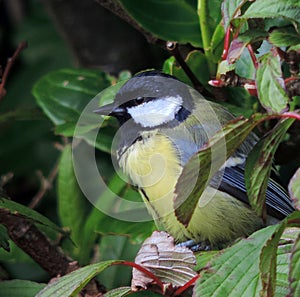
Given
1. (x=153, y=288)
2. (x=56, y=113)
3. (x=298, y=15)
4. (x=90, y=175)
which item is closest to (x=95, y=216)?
(x=90, y=175)

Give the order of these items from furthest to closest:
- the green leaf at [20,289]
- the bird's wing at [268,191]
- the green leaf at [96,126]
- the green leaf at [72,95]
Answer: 1. the green leaf at [72,95]
2. the green leaf at [96,126]
3. the bird's wing at [268,191]
4. the green leaf at [20,289]

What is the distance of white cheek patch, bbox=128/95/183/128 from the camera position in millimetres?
1420

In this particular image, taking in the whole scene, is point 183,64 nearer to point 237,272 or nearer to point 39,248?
point 39,248

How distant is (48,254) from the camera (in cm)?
129

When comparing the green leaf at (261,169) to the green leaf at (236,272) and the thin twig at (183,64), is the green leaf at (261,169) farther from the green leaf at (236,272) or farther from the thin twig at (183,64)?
the thin twig at (183,64)

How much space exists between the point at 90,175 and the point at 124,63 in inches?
21.6

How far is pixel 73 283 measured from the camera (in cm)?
91

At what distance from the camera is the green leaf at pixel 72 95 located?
5.31ft

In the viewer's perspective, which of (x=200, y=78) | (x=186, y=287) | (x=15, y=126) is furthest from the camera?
(x=15, y=126)

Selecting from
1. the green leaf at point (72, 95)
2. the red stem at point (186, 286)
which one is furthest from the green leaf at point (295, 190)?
the green leaf at point (72, 95)

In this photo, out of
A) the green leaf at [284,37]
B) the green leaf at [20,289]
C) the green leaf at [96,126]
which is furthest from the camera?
the green leaf at [96,126]

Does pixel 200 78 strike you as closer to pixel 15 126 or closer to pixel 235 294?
pixel 235 294

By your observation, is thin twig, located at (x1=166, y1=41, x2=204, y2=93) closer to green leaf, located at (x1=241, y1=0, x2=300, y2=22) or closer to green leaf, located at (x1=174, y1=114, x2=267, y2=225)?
green leaf, located at (x1=241, y1=0, x2=300, y2=22)

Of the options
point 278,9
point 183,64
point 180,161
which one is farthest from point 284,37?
point 180,161
